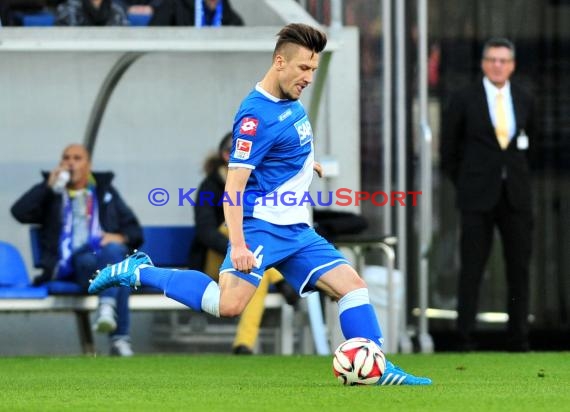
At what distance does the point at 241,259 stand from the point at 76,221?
4545 mm

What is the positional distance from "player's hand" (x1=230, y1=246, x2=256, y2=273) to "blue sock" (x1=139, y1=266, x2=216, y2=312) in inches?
20.7

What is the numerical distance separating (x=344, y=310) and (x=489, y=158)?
4.10 m

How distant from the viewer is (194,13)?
12.5 meters

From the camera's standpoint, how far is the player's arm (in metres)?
7.66

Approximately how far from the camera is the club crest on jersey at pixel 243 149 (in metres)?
7.76

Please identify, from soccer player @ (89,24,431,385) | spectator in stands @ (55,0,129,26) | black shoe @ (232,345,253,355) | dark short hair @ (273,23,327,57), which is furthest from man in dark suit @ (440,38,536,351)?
dark short hair @ (273,23,327,57)

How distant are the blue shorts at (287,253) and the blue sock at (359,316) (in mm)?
174

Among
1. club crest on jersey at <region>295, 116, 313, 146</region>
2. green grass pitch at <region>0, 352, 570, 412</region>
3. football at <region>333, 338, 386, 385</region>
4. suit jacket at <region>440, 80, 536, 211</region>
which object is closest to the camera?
green grass pitch at <region>0, 352, 570, 412</region>

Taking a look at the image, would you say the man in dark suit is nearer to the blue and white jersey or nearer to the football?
the blue and white jersey

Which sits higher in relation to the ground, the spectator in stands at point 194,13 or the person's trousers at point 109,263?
the spectator in stands at point 194,13

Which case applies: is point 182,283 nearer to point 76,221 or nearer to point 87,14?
point 76,221

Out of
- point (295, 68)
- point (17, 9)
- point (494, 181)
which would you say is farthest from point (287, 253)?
point (17, 9)

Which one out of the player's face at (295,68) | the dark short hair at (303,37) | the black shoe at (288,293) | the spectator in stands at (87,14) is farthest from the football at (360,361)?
the spectator in stands at (87,14)

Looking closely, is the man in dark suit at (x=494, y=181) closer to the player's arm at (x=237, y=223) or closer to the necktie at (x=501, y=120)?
the necktie at (x=501, y=120)
